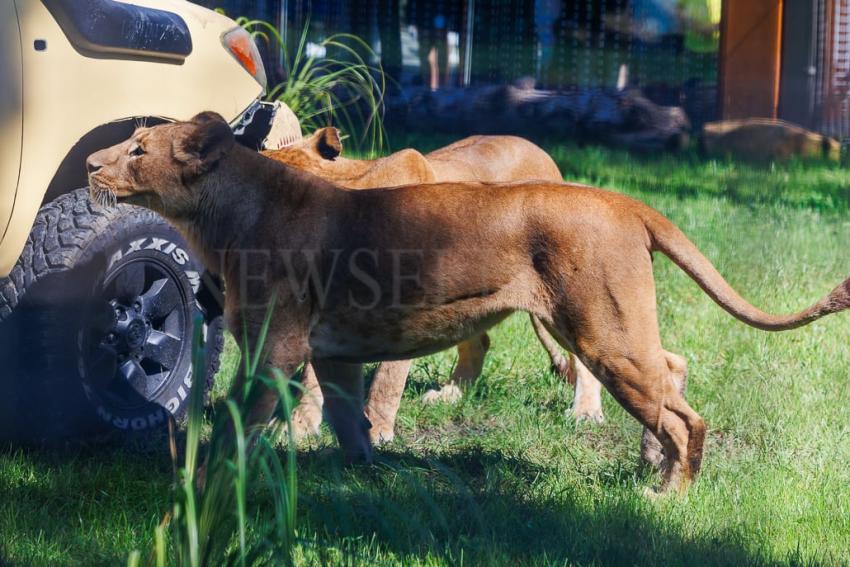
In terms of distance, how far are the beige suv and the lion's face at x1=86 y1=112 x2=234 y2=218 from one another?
0.25 m

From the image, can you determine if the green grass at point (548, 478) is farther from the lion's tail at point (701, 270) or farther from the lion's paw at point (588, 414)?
the lion's tail at point (701, 270)

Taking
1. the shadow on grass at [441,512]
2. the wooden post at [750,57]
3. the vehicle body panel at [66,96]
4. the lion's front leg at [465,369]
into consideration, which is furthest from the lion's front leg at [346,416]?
the wooden post at [750,57]

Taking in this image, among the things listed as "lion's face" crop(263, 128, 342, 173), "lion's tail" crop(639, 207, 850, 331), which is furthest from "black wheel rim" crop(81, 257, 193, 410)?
"lion's tail" crop(639, 207, 850, 331)

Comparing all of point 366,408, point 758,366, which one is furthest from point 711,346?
point 366,408

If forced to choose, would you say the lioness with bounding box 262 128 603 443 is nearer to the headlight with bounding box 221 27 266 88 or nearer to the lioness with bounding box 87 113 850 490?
the headlight with bounding box 221 27 266 88

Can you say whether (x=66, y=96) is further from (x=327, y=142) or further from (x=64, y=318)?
(x=327, y=142)

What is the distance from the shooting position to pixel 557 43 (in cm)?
1558

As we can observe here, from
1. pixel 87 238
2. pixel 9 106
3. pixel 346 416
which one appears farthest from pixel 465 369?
pixel 9 106

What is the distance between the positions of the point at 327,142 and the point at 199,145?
1.08 m

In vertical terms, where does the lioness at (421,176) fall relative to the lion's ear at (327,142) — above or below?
below

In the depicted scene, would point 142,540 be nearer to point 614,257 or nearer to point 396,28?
point 614,257

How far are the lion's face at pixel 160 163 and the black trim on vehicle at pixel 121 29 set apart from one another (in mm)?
446

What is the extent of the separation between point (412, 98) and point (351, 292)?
10.8 metres

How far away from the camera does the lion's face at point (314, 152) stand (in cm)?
512
